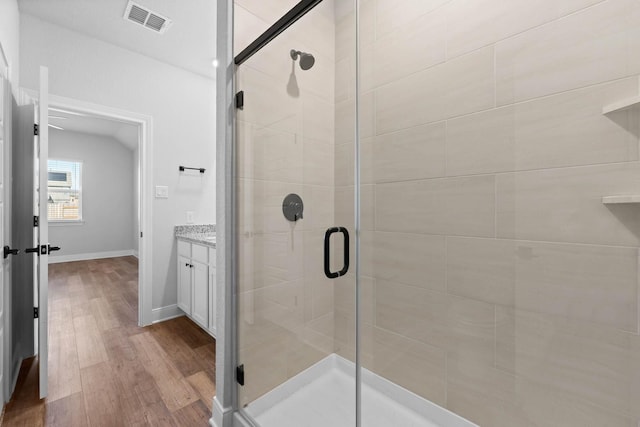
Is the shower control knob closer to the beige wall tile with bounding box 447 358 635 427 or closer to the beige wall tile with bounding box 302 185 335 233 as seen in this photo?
the beige wall tile with bounding box 302 185 335 233

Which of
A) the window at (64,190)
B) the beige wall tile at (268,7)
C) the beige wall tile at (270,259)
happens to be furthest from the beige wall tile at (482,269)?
the window at (64,190)

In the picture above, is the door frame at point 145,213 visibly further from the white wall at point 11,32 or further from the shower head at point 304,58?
the shower head at point 304,58

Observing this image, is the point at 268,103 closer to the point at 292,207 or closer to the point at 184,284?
the point at 292,207

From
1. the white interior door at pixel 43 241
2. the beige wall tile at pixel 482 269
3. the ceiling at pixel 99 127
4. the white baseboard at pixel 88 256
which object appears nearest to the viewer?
the beige wall tile at pixel 482 269

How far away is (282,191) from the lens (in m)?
1.38

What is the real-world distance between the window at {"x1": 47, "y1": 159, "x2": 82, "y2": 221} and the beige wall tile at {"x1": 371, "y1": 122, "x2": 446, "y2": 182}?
7210 mm

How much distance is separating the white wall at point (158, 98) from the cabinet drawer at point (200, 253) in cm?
51

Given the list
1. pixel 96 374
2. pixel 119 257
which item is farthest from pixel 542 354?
pixel 119 257

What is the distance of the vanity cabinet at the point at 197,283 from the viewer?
2406mm

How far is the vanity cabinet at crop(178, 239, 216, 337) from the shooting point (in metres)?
2.41

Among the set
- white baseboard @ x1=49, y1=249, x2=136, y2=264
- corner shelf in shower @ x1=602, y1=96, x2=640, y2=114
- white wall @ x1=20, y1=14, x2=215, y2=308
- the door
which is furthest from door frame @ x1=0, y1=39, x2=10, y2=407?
white baseboard @ x1=49, y1=249, x2=136, y2=264

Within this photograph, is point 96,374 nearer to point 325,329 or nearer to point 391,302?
point 325,329

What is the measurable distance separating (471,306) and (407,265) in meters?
0.32

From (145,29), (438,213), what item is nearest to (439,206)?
(438,213)
